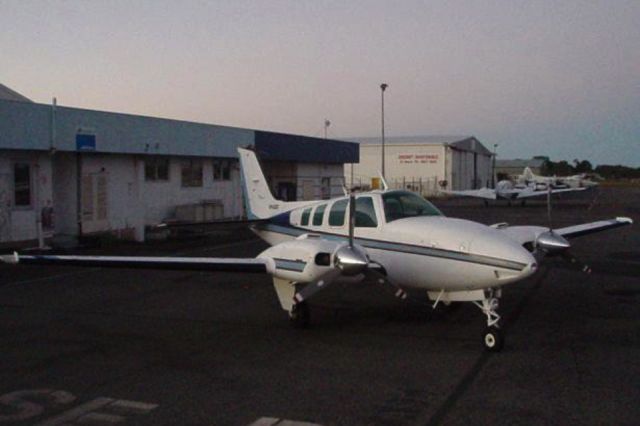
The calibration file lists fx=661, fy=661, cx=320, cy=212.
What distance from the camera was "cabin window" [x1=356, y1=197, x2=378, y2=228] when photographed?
11.9 meters

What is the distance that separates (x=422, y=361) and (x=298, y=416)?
268 centimetres

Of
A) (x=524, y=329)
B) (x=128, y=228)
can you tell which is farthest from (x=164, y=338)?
(x=128, y=228)

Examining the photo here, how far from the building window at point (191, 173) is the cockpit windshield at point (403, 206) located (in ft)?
67.9

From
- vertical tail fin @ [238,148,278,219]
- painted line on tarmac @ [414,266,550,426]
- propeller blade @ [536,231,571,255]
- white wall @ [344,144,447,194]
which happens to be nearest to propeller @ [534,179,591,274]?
propeller blade @ [536,231,571,255]

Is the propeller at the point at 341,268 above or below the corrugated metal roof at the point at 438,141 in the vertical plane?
below

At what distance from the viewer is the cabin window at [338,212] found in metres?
12.6

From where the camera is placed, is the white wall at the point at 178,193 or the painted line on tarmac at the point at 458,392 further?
the white wall at the point at 178,193

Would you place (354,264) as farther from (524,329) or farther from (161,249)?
(161,249)

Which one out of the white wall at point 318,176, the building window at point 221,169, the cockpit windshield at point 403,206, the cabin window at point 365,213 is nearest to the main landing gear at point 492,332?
the cockpit windshield at point 403,206

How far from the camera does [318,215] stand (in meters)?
13.1

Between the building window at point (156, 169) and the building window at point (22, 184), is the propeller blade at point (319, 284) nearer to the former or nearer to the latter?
the building window at point (22, 184)

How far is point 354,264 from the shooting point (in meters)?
9.98

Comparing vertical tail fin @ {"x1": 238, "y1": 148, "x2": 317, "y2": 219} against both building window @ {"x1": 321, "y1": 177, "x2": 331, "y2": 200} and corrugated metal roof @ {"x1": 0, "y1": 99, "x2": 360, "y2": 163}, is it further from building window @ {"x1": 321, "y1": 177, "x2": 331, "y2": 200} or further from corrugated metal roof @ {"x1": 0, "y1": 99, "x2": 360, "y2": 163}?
building window @ {"x1": 321, "y1": 177, "x2": 331, "y2": 200}

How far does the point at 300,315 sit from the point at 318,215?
2.63 meters
